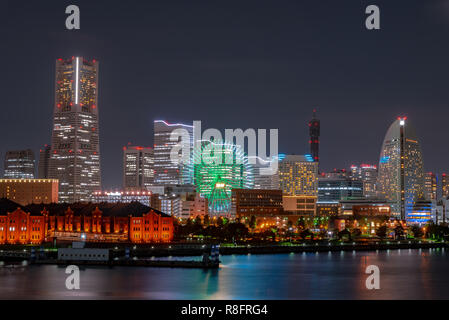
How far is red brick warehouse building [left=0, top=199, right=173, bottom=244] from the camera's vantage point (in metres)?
123

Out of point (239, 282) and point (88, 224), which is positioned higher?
point (88, 224)

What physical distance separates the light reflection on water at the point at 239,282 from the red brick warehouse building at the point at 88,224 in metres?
29.6

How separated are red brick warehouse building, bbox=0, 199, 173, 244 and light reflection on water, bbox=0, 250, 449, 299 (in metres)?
29.6

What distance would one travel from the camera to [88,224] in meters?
130

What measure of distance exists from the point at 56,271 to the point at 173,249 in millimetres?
29940

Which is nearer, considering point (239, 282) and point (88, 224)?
point (239, 282)

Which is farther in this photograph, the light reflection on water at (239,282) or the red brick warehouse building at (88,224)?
the red brick warehouse building at (88,224)

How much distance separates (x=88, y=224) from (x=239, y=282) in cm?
6211

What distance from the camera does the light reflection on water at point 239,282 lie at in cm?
6562

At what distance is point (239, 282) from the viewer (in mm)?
73375

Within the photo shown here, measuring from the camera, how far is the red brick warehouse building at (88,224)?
123250 mm

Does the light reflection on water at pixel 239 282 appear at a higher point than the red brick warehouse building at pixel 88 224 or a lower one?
lower
